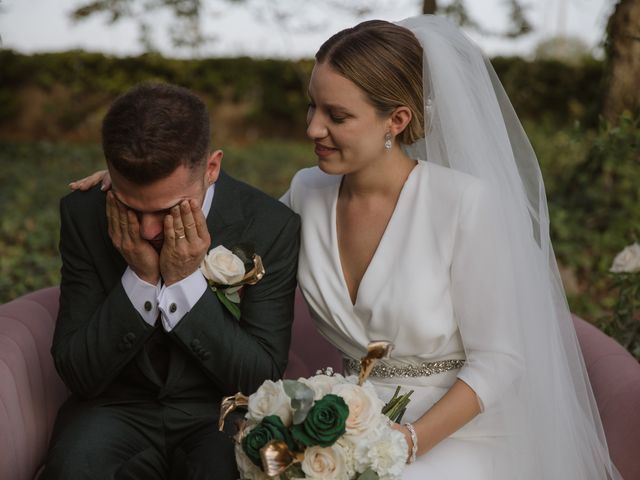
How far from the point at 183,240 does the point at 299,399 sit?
2.48 feet

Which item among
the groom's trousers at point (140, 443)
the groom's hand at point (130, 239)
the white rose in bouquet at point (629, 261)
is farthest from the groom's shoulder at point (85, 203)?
the white rose in bouquet at point (629, 261)

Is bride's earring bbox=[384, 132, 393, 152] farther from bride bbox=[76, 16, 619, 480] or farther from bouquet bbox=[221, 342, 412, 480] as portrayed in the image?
bouquet bbox=[221, 342, 412, 480]

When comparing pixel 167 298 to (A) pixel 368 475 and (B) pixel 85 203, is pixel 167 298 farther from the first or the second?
(A) pixel 368 475

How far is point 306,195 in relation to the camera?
3.27 m

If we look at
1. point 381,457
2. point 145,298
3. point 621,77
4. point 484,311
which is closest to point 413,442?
point 381,457

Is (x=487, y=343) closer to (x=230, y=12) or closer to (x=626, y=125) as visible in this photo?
(x=626, y=125)

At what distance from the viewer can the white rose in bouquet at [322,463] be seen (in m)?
2.13

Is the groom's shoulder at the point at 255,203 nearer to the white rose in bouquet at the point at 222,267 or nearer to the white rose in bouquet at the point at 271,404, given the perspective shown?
the white rose in bouquet at the point at 222,267

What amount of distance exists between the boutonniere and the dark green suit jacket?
1.8 inches

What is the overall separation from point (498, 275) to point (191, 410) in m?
1.22

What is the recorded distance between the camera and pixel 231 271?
2740mm

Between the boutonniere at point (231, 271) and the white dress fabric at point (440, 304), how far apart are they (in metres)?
0.30

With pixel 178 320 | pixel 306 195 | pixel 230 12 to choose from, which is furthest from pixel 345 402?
pixel 230 12

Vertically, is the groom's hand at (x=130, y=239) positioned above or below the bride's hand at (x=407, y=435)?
above
